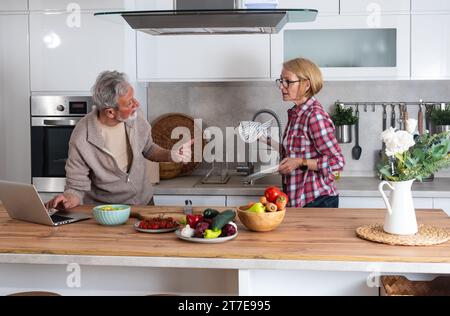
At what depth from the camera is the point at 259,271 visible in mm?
2393

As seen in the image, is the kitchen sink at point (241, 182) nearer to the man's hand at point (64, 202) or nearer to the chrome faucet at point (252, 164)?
the chrome faucet at point (252, 164)

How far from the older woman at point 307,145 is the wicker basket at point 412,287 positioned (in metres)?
1.00

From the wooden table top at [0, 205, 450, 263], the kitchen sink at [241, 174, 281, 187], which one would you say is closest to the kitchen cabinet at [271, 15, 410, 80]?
the kitchen sink at [241, 174, 281, 187]

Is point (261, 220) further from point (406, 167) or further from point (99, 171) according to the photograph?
point (99, 171)

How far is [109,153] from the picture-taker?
3225mm

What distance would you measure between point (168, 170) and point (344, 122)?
1.28 meters

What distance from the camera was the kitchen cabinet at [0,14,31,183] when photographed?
4.04 meters

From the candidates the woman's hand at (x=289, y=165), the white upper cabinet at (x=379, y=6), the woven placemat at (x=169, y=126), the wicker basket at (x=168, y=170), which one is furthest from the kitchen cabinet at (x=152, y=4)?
the woman's hand at (x=289, y=165)

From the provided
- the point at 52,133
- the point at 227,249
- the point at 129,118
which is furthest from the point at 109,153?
the point at 227,249

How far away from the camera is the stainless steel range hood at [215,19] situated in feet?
8.41

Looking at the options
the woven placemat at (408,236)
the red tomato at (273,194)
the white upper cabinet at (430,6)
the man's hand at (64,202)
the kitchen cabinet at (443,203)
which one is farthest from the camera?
the white upper cabinet at (430,6)

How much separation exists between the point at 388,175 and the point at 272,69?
1776 mm

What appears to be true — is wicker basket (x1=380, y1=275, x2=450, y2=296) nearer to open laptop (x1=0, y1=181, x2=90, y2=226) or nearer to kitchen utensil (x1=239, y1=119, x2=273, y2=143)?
open laptop (x1=0, y1=181, x2=90, y2=226)

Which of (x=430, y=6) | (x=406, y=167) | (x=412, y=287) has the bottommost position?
(x=412, y=287)
